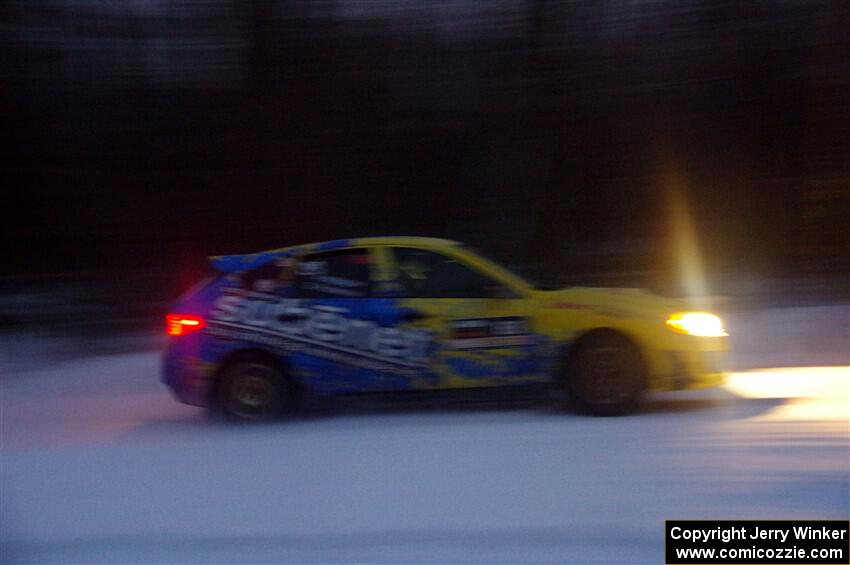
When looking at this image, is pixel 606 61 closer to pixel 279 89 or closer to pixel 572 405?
pixel 279 89

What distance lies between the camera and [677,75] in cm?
1528

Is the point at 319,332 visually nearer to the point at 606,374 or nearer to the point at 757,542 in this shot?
the point at 606,374

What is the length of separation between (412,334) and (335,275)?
2.56 ft

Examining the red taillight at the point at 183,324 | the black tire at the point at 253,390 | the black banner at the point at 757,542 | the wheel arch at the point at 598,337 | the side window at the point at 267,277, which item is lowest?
the black banner at the point at 757,542

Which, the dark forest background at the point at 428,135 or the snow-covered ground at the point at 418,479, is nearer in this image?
the snow-covered ground at the point at 418,479

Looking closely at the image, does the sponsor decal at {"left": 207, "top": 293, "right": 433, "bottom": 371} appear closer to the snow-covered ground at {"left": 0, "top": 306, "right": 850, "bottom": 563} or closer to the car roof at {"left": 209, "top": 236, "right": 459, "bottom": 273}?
the car roof at {"left": 209, "top": 236, "right": 459, "bottom": 273}

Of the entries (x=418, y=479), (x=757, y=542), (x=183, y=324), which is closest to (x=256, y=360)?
(x=183, y=324)

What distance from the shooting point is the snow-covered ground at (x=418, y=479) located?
471 centimetres

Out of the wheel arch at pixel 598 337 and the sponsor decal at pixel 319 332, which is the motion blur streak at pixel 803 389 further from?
the sponsor decal at pixel 319 332

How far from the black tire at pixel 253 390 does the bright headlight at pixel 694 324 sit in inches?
118

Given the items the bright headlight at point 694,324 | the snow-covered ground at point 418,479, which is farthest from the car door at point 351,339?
the bright headlight at point 694,324

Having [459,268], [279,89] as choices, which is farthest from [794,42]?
[459,268]

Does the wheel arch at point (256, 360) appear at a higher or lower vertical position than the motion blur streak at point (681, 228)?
lower

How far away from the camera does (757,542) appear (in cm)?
456
